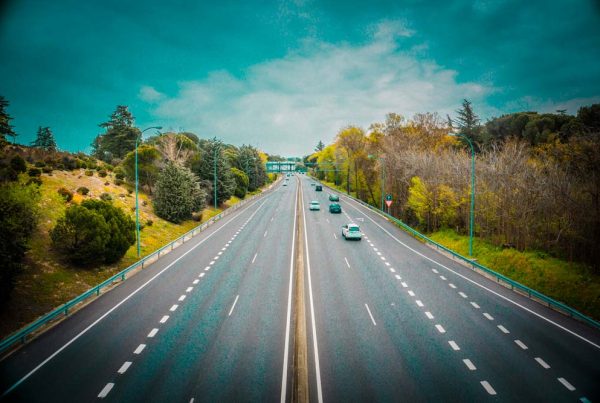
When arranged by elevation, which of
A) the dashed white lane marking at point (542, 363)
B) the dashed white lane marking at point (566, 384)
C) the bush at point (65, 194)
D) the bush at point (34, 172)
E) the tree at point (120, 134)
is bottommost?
the dashed white lane marking at point (542, 363)

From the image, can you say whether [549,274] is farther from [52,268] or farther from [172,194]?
[172,194]

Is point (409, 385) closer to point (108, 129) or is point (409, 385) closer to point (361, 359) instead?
point (361, 359)

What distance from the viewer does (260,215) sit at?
43.6 meters

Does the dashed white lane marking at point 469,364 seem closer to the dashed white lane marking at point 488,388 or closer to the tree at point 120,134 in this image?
the dashed white lane marking at point 488,388

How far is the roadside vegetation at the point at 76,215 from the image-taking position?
1445cm

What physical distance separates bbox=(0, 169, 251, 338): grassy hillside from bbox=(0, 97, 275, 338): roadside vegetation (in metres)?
0.04

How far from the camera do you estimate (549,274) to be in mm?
18297

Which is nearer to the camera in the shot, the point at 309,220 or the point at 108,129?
the point at 309,220

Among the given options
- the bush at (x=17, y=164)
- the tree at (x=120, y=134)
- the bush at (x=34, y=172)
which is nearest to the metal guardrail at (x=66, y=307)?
the bush at (x=34, y=172)

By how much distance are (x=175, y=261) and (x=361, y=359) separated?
52.8ft

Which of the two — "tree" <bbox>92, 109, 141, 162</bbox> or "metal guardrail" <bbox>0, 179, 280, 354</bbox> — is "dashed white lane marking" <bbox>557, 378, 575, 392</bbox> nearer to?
"metal guardrail" <bbox>0, 179, 280, 354</bbox>

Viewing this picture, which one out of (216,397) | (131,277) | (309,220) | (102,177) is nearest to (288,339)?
(216,397)

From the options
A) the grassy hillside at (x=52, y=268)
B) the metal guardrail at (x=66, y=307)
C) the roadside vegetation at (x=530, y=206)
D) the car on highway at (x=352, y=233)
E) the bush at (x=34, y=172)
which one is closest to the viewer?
the metal guardrail at (x=66, y=307)

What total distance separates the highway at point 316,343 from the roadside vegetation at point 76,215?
8.55 feet
